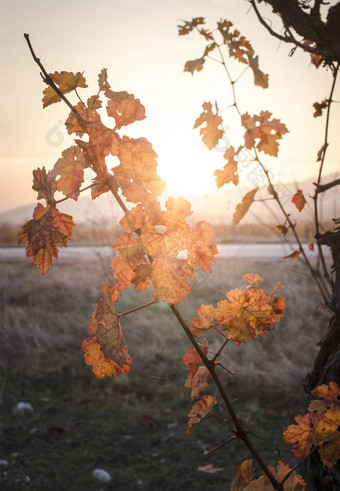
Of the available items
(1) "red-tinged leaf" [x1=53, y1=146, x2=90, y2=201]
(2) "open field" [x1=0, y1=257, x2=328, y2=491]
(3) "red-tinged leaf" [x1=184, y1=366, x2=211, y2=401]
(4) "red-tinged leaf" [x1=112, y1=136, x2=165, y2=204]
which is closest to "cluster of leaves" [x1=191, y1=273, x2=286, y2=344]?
(3) "red-tinged leaf" [x1=184, y1=366, x2=211, y2=401]

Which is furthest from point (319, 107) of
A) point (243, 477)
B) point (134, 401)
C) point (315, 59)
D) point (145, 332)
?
point (145, 332)

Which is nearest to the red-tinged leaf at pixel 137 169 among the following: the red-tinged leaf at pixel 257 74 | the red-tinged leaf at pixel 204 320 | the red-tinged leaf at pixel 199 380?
the red-tinged leaf at pixel 204 320

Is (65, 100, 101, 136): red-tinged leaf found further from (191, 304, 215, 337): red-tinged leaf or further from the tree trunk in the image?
the tree trunk

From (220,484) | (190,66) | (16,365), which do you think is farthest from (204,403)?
(16,365)

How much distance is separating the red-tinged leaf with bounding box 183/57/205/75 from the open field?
126 centimetres

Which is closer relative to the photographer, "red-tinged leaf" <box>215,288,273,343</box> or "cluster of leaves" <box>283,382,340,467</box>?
"red-tinged leaf" <box>215,288,273,343</box>

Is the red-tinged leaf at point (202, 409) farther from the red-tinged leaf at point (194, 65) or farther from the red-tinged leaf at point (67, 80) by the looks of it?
the red-tinged leaf at point (194, 65)

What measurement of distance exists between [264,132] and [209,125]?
0.26m

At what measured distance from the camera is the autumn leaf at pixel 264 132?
6.37 feet

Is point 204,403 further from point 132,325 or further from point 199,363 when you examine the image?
point 132,325

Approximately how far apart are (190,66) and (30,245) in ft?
4.89

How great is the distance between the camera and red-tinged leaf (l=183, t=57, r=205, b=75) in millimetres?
1979

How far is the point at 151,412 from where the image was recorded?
3.68 metres

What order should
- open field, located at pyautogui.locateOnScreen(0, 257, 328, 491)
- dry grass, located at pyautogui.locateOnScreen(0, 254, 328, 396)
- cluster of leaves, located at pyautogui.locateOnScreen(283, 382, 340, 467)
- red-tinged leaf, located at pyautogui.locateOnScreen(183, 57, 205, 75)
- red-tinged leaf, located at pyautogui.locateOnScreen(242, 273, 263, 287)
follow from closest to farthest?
1. red-tinged leaf, located at pyautogui.locateOnScreen(242, 273, 263, 287)
2. cluster of leaves, located at pyautogui.locateOnScreen(283, 382, 340, 467)
3. red-tinged leaf, located at pyautogui.locateOnScreen(183, 57, 205, 75)
4. open field, located at pyautogui.locateOnScreen(0, 257, 328, 491)
5. dry grass, located at pyautogui.locateOnScreen(0, 254, 328, 396)
